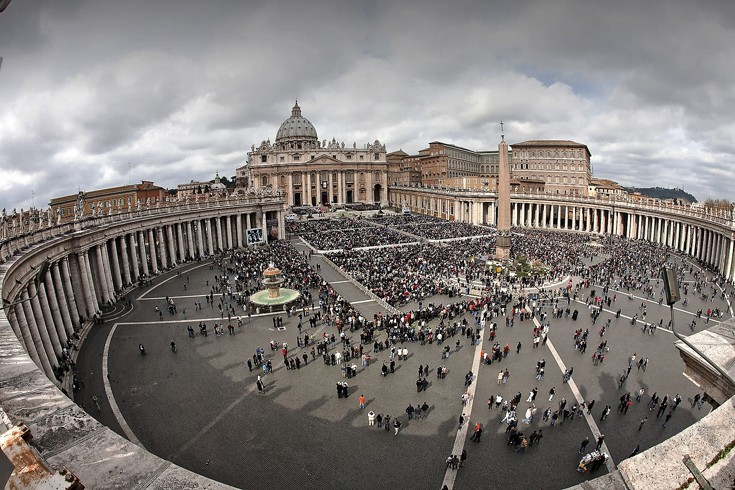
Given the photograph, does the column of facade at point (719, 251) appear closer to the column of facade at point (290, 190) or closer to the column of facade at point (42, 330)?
the column of facade at point (42, 330)

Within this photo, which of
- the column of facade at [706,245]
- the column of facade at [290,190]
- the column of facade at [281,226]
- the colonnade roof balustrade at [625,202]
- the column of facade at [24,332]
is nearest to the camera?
the column of facade at [24,332]

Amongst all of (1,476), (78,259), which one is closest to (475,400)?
(1,476)

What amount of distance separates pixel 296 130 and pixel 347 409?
130447 millimetres

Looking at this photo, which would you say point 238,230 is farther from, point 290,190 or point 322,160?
point 322,160

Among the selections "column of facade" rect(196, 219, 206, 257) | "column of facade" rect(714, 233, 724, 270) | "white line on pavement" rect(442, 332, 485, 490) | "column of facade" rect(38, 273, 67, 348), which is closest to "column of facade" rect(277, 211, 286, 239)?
"column of facade" rect(196, 219, 206, 257)

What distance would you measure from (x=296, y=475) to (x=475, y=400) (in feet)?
27.4

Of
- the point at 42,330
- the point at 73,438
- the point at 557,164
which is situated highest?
the point at 557,164

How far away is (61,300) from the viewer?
26.3 metres

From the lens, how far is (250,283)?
127 ft

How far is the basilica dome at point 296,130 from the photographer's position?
454ft

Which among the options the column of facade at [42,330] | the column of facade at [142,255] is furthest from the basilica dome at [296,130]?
the column of facade at [42,330]

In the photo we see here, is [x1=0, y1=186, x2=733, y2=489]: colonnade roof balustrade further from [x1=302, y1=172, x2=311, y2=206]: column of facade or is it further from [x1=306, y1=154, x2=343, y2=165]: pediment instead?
[x1=306, y1=154, x2=343, y2=165]: pediment

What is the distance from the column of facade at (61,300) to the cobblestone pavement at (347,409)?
1402 millimetres

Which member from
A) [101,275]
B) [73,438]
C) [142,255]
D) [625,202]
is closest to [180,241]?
[142,255]
